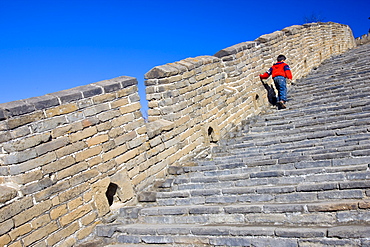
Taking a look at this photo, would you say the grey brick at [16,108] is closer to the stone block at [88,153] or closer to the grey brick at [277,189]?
the stone block at [88,153]

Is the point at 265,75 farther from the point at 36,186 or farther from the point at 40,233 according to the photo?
the point at 40,233

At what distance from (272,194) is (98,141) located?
2.12 m

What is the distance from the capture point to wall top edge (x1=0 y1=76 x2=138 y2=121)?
3543 mm

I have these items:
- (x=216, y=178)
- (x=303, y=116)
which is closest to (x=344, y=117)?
(x=303, y=116)

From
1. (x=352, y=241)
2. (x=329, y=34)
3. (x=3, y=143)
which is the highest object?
(x=329, y=34)

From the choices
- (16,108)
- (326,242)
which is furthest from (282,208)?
(16,108)

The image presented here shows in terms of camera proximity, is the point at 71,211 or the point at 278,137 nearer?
the point at 71,211

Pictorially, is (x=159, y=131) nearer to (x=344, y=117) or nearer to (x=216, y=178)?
(x=216, y=178)

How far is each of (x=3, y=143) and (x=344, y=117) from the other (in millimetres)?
4948

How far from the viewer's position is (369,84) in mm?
7273

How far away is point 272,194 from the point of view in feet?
12.6

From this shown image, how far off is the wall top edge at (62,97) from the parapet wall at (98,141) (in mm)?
10

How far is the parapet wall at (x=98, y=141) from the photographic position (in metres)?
3.56

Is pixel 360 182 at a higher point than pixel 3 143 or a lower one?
lower
